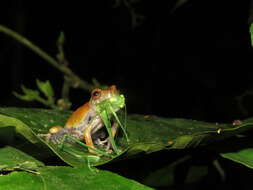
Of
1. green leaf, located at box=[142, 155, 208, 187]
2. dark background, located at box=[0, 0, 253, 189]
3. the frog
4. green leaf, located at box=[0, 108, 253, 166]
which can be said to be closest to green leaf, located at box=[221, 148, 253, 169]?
green leaf, located at box=[0, 108, 253, 166]

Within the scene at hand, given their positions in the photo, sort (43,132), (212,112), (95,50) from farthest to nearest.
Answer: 1. (95,50)
2. (212,112)
3. (43,132)

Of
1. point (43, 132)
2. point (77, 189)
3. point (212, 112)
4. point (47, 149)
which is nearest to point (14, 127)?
point (47, 149)

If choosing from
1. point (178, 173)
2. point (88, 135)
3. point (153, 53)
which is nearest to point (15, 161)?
point (88, 135)

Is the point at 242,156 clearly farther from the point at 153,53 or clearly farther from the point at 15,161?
the point at 153,53

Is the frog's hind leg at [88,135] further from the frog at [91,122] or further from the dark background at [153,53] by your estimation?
the dark background at [153,53]

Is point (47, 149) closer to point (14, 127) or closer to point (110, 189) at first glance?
point (14, 127)
